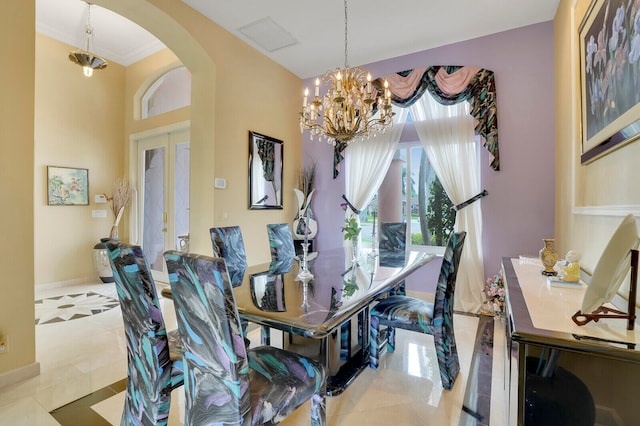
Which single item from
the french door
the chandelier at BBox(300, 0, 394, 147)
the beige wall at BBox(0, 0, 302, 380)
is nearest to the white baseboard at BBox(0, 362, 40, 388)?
the beige wall at BBox(0, 0, 302, 380)

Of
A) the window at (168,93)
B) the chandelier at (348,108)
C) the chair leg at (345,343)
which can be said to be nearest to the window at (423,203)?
the chandelier at (348,108)

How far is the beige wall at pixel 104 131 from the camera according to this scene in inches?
82.6

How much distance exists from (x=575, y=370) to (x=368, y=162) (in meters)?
3.68

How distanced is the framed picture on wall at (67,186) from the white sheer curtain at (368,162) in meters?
4.10

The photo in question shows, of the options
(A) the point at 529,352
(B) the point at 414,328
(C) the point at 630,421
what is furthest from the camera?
(B) the point at 414,328

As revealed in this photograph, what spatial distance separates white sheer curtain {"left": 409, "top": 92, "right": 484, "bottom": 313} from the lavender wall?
136 mm

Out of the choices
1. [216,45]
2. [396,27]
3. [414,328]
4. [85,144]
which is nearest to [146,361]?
[414,328]

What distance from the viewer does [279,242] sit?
9.81 feet

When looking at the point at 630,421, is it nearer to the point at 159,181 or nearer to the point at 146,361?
the point at 146,361

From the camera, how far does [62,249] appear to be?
4590mm

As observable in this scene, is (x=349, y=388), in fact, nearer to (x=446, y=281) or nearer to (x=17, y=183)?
(x=446, y=281)

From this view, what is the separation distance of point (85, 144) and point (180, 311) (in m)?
5.05

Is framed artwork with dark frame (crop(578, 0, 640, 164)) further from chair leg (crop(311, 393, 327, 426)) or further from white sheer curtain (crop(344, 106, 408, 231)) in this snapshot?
white sheer curtain (crop(344, 106, 408, 231))

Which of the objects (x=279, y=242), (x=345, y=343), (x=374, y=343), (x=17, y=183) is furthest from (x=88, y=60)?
(x=374, y=343)
